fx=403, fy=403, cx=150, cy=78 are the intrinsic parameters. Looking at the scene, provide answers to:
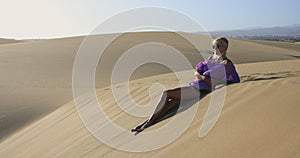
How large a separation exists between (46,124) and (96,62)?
11451mm

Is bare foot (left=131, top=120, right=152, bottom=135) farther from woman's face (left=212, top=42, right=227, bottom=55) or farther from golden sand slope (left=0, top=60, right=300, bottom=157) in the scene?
woman's face (left=212, top=42, right=227, bottom=55)

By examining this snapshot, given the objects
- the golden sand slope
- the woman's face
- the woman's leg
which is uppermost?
the woman's face

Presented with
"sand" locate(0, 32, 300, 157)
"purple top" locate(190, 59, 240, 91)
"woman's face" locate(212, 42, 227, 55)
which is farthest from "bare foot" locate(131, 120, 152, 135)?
"woman's face" locate(212, 42, 227, 55)

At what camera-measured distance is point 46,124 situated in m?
8.05

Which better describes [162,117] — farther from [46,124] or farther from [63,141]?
[46,124]

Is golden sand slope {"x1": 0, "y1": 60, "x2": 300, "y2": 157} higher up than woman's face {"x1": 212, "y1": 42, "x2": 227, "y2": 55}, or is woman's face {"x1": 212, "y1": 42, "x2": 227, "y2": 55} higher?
woman's face {"x1": 212, "y1": 42, "x2": 227, "y2": 55}

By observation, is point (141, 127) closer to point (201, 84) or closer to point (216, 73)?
point (201, 84)

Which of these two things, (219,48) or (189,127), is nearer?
(189,127)

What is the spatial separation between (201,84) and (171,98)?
0.48 m

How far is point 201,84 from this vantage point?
557 cm

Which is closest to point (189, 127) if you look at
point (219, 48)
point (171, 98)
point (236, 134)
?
→ point (236, 134)

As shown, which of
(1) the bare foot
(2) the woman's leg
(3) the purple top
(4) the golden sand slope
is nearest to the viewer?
(4) the golden sand slope

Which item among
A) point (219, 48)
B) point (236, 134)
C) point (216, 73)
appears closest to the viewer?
point (236, 134)

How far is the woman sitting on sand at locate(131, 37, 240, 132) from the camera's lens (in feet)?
17.6
